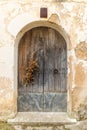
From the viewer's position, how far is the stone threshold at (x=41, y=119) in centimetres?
591

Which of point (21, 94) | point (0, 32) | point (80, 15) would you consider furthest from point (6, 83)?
point (80, 15)

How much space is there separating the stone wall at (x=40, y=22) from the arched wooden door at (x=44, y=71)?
0.92ft

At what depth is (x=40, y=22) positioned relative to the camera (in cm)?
607

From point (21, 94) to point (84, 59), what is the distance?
133 centimetres

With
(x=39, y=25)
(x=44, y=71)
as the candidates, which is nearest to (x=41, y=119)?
(x=44, y=71)

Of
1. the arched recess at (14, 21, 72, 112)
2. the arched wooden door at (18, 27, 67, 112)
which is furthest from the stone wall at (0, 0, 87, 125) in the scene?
the arched wooden door at (18, 27, 67, 112)

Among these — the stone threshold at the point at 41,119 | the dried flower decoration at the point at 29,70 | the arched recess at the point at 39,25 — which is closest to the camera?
the stone threshold at the point at 41,119

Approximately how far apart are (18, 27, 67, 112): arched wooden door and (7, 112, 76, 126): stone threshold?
0.52 ft

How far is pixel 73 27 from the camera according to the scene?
19.7ft

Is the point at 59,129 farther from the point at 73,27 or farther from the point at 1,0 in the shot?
the point at 1,0

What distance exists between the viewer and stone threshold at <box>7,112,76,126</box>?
19.4ft

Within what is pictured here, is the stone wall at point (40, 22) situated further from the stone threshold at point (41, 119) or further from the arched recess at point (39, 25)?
the stone threshold at point (41, 119)

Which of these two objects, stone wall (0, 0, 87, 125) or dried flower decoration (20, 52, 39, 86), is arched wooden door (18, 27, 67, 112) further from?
stone wall (0, 0, 87, 125)

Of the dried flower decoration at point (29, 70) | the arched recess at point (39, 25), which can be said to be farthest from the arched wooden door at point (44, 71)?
the arched recess at point (39, 25)
